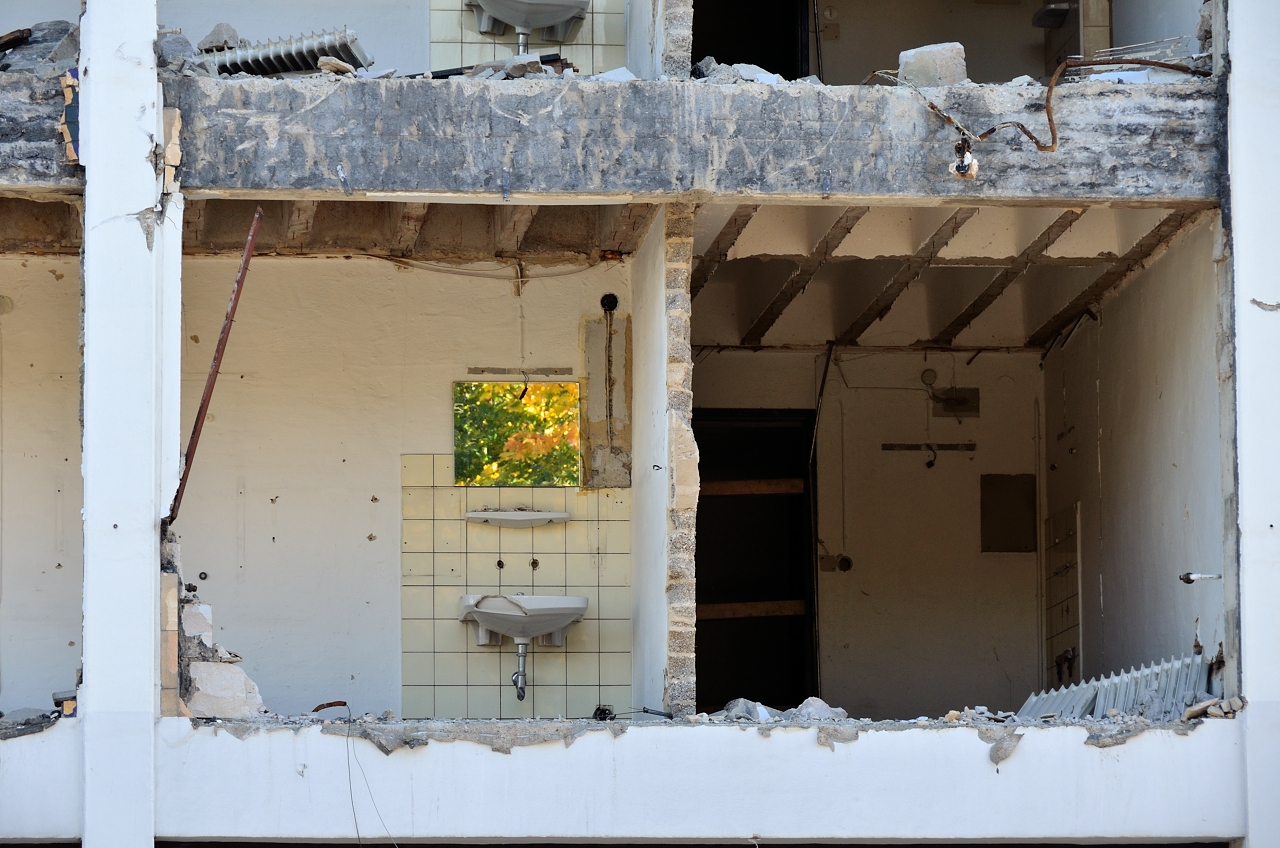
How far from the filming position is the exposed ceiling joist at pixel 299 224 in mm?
9031

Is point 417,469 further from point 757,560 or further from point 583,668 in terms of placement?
point 757,560

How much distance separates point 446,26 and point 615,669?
12.8 feet

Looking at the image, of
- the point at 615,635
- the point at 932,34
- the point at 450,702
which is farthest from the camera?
the point at 932,34

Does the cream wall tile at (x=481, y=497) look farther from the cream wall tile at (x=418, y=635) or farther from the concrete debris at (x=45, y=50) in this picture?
the concrete debris at (x=45, y=50)

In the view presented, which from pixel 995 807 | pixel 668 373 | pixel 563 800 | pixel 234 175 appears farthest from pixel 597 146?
pixel 995 807

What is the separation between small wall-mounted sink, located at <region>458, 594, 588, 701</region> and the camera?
888 centimetres

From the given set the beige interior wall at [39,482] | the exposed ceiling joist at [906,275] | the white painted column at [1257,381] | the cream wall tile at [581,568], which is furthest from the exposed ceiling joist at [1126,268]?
the beige interior wall at [39,482]

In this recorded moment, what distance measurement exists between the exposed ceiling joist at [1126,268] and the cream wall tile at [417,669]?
468 centimetres

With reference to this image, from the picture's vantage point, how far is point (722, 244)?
9.22 m

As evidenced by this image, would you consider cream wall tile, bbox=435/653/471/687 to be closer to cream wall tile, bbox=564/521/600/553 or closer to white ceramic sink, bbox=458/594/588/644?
white ceramic sink, bbox=458/594/588/644

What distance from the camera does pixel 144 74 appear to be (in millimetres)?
7574

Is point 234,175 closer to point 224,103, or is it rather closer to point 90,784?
point 224,103

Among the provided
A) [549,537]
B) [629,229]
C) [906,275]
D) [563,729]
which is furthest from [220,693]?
[906,275]

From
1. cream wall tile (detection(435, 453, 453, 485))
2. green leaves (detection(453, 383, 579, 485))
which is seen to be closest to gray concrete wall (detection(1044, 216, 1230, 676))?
green leaves (detection(453, 383, 579, 485))
